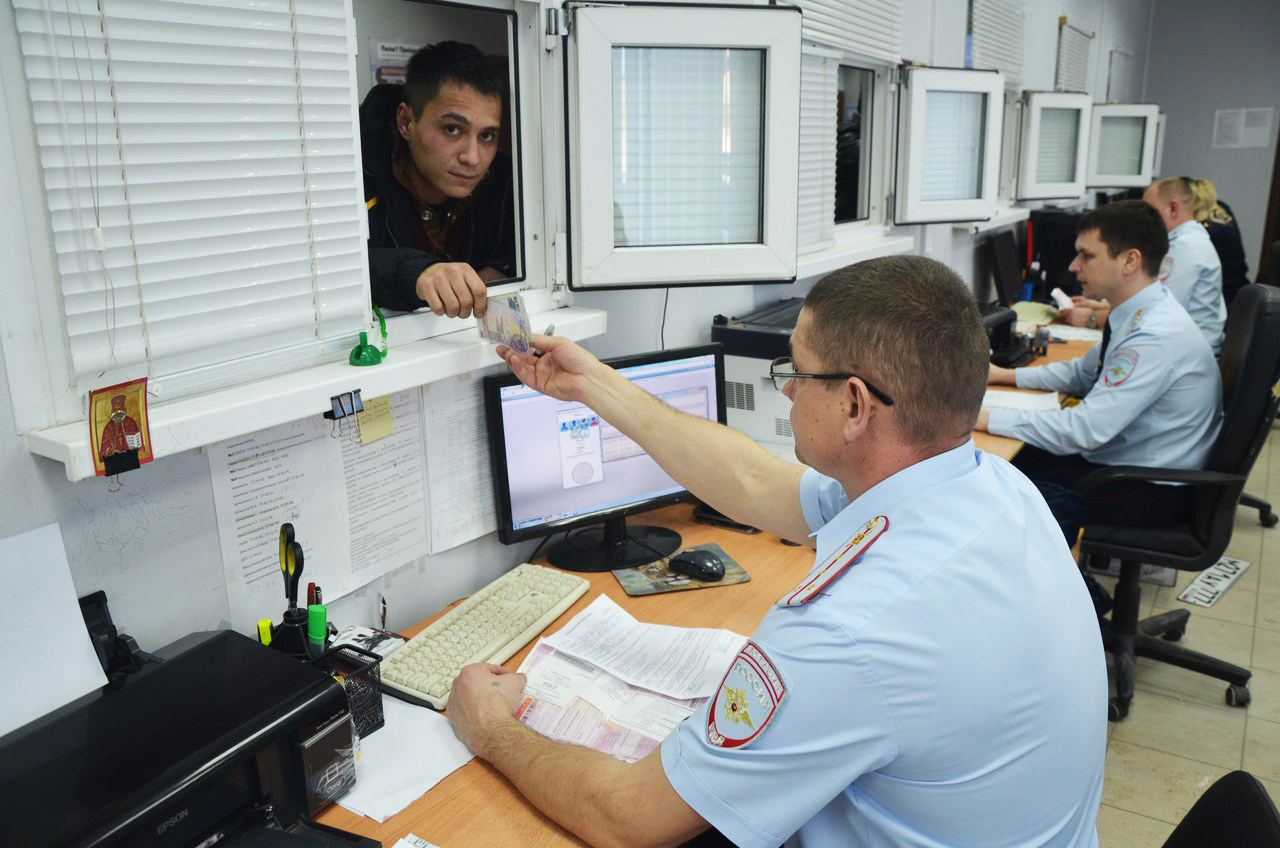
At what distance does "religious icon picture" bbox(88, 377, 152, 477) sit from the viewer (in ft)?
3.49

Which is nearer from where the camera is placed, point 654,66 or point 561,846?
point 561,846

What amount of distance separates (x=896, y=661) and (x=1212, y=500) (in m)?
2.10

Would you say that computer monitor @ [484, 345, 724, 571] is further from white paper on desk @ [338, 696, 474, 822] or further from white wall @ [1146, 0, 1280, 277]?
white wall @ [1146, 0, 1280, 277]

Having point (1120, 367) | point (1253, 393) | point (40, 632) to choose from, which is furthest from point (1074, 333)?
point (40, 632)

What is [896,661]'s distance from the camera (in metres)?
0.98

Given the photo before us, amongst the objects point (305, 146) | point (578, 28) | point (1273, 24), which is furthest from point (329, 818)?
point (1273, 24)

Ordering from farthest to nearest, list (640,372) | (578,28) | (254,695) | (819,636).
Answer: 1. (640,372)
2. (578,28)
3. (254,695)
4. (819,636)

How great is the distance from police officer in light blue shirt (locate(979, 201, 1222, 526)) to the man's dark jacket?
65.0 inches

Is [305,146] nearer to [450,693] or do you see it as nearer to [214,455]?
[214,455]

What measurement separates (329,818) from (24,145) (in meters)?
0.89

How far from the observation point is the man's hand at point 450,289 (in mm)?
1538

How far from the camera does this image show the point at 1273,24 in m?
7.57

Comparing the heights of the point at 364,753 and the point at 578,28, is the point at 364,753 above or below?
below

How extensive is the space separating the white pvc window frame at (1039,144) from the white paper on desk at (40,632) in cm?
486
